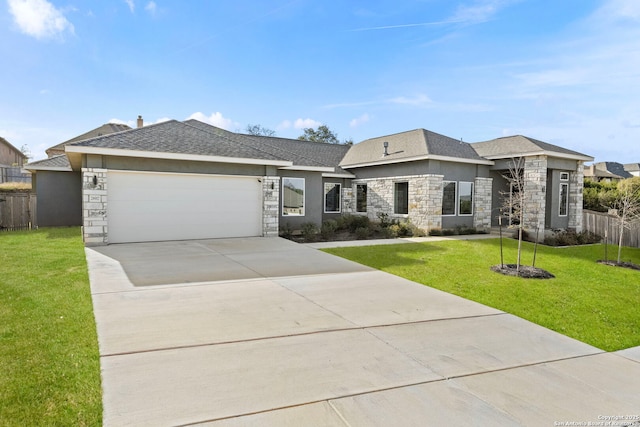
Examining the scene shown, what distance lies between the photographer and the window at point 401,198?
1727 centimetres

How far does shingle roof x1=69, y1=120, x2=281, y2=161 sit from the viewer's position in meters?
11.4

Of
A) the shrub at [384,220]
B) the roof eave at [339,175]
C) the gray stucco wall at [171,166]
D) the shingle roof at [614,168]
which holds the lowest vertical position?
the shrub at [384,220]

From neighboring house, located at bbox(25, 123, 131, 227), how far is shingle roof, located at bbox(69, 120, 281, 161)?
23.1 ft

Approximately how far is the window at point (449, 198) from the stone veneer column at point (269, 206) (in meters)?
7.68

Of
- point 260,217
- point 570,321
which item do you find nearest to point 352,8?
point 260,217

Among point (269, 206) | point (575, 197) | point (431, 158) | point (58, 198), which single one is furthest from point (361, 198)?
point (58, 198)

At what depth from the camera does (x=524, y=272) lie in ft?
28.4

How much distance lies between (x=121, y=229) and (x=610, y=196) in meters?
26.8

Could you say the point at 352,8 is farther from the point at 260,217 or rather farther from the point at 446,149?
the point at 260,217

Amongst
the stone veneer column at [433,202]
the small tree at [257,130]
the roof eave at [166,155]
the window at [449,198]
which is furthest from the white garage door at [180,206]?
the small tree at [257,130]

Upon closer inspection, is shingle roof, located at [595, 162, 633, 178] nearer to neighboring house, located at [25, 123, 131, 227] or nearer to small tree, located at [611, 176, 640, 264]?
small tree, located at [611, 176, 640, 264]

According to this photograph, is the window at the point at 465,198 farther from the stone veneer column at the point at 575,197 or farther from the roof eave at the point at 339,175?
the roof eave at the point at 339,175

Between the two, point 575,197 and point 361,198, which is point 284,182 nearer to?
point 361,198

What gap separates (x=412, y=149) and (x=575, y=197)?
8005 mm
